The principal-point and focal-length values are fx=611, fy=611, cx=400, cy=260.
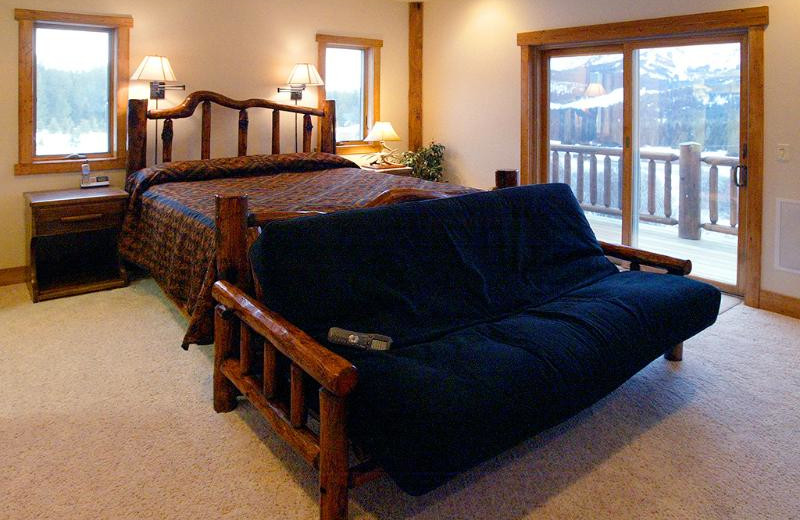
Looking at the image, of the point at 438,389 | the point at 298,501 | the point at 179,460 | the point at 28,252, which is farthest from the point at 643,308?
the point at 28,252

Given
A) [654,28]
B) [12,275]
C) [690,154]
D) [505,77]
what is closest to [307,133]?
[505,77]

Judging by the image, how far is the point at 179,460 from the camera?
2.37 meters

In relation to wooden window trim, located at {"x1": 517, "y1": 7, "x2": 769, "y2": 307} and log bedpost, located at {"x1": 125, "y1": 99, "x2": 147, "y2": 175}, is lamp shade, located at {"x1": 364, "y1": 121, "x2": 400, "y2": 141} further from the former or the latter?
log bedpost, located at {"x1": 125, "y1": 99, "x2": 147, "y2": 175}

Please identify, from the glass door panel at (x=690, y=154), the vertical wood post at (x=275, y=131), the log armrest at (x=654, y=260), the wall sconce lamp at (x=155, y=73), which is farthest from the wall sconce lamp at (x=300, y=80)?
the log armrest at (x=654, y=260)

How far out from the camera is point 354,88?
6418 millimetres

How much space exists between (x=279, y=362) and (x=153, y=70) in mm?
3359

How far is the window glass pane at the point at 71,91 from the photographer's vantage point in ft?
15.2

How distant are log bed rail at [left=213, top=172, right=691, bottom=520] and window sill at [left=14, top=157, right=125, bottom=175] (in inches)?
111

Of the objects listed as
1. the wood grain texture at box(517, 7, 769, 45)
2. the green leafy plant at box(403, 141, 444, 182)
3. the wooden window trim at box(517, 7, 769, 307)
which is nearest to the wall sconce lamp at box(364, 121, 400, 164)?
the green leafy plant at box(403, 141, 444, 182)

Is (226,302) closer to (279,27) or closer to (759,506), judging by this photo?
(759,506)

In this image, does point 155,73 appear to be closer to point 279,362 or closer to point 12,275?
point 12,275

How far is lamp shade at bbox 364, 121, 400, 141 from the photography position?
237 inches

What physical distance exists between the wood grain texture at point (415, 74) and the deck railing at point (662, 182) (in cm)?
164

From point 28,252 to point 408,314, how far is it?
3.56m
